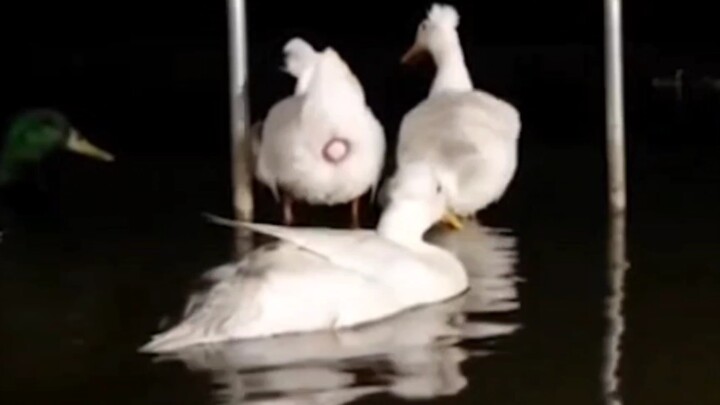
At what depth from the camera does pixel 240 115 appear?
131 inches

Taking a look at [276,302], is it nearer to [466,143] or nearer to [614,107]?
[466,143]

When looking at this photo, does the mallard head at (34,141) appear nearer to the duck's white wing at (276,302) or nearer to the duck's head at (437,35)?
the duck's head at (437,35)

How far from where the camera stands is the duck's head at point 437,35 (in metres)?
3.71

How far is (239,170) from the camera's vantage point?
3348mm

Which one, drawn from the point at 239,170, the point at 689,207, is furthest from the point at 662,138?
the point at 239,170

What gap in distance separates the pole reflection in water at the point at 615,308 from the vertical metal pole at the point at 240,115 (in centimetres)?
58

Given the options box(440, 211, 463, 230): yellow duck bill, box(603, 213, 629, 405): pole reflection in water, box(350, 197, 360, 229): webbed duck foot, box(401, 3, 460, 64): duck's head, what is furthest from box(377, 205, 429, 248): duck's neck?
box(401, 3, 460, 64): duck's head

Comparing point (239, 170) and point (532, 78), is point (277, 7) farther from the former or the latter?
point (239, 170)

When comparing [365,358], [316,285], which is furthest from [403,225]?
[365,358]

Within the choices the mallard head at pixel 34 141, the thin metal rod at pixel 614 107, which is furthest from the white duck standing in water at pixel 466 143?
the mallard head at pixel 34 141

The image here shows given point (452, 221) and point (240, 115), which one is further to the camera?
point (240, 115)

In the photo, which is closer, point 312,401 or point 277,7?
point 312,401

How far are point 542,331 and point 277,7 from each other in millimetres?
3669

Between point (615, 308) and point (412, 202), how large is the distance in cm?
35
